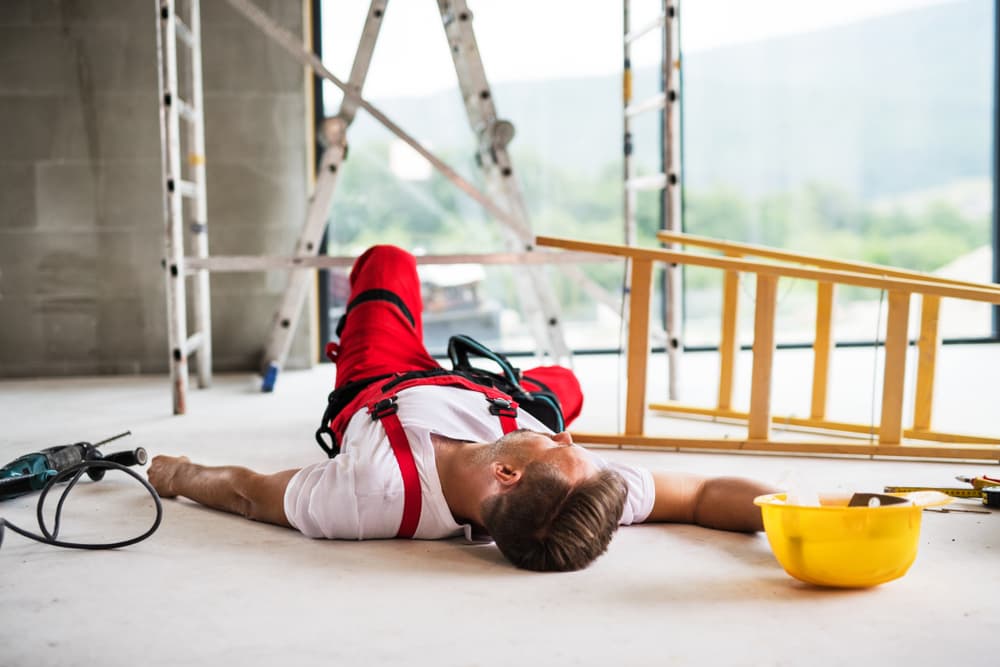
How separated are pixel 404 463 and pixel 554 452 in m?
0.34

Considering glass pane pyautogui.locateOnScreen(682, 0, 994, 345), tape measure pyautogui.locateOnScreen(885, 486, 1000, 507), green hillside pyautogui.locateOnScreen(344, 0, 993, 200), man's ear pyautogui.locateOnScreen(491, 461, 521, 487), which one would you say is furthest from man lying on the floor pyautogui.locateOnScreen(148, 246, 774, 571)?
glass pane pyautogui.locateOnScreen(682, 0, 994, 345)

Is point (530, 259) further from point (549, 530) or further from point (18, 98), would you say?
point (18, 98)

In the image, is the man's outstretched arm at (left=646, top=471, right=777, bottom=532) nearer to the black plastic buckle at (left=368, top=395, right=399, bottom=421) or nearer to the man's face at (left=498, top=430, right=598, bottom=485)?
the man's face at (left=498, top=430, right=598, bottom=485)

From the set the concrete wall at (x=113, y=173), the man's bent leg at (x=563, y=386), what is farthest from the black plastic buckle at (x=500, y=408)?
the concrete wall at (x=113, y=173)

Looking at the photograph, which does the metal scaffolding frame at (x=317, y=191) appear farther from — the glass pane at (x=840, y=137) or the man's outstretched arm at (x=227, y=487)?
the glass pane at (x=840, y=137)

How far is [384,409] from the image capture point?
2031 mm

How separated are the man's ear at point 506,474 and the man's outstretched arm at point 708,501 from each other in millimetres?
473

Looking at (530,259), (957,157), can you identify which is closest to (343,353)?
(530,259)

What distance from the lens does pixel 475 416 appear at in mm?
2104

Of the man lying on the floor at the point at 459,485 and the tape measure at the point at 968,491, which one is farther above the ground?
the man lying on the floor at the point at 459,485

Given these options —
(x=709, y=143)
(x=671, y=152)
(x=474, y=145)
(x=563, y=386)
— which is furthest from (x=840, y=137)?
(x=563, y=386)

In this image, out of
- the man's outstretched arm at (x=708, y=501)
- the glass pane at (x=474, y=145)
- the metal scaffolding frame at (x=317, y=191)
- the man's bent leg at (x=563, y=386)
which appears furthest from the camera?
the glass pane at (x=474, y=145)

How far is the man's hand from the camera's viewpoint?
2.38m

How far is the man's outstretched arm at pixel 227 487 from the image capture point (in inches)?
83.3
